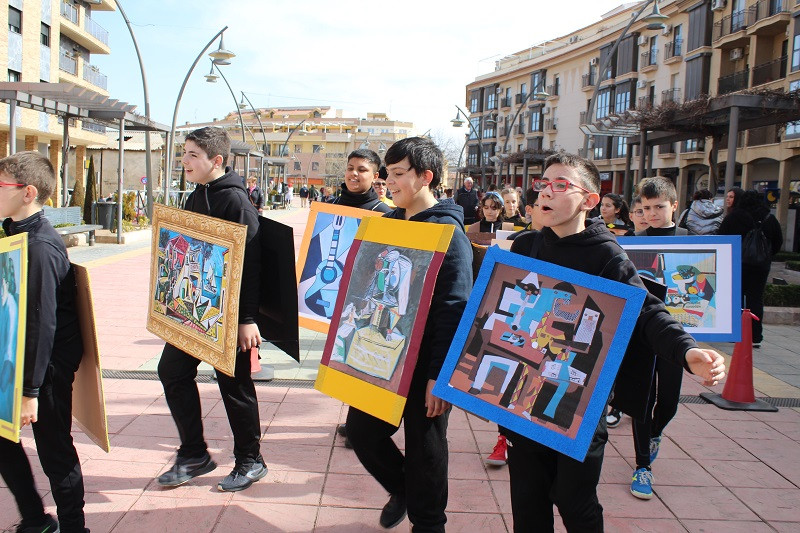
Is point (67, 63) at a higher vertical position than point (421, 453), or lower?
higher

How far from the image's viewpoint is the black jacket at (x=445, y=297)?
287cm

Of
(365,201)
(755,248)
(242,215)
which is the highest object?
(365,201)

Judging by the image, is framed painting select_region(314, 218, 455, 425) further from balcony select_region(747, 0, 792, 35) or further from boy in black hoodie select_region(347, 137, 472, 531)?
balcony select_region(747, 0, 792, 35)

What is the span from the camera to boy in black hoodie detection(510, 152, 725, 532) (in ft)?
8.40

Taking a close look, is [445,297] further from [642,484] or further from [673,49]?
[673,49]

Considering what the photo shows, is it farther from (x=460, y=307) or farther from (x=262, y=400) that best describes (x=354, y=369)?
(x=262, y=400)

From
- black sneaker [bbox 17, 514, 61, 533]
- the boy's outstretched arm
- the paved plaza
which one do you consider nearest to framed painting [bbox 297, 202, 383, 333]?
the paved plaza

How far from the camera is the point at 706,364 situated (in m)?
2.22

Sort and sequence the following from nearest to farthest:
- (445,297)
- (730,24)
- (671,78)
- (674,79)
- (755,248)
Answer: (445,297) → (755,248) → (730,24) → (674,79) → (671,78)

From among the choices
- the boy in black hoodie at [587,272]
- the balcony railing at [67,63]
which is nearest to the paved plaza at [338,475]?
the boy in black hoodie at [587,272]

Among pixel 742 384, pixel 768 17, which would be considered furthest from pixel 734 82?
pixel 742 384

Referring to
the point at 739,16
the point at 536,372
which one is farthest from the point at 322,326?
the point at 739,16

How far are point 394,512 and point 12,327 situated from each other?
1930 millimetres

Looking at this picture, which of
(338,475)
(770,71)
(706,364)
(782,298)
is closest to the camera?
(706,364)
